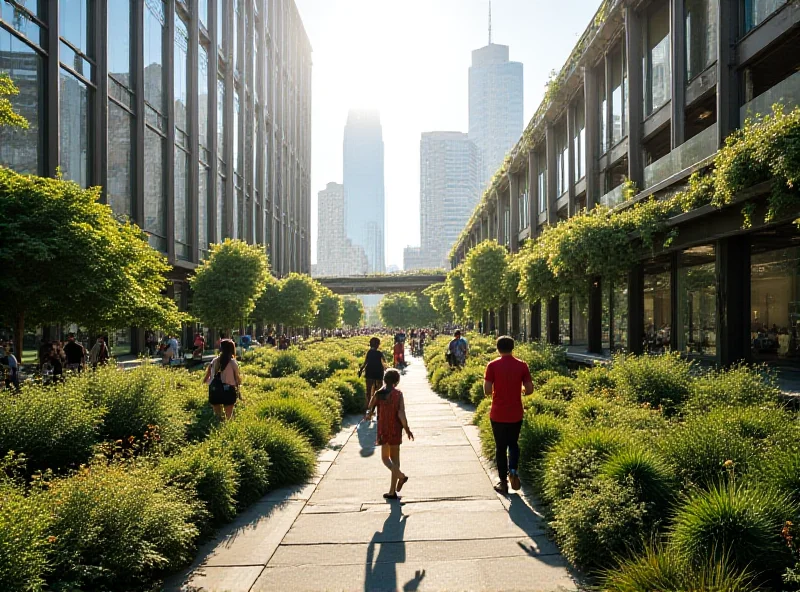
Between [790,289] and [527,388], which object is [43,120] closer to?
[527,388]

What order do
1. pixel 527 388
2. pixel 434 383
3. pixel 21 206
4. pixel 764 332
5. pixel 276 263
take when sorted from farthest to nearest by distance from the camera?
pixel 276 263 → pixel 434 383 → pixel 764 332 → pixel 21 206 → pixel 527 388

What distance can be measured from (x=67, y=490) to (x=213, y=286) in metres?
23.2

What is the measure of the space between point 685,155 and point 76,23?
73.2 ft

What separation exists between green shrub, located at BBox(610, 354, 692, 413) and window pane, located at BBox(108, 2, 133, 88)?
2458cm

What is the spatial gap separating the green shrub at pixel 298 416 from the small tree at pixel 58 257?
17.0 ft

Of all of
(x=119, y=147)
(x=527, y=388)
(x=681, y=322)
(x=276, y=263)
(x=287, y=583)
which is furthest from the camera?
(x=276, y=263)

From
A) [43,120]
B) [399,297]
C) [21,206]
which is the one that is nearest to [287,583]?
[21,206]

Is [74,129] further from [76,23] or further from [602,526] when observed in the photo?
[602,526]

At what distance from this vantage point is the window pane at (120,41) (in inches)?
1005

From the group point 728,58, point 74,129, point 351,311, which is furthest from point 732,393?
point 351,311

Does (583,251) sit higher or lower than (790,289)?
higher

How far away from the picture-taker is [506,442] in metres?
7.44

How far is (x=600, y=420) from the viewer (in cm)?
780

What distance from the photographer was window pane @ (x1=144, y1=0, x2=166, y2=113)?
2888 cm
